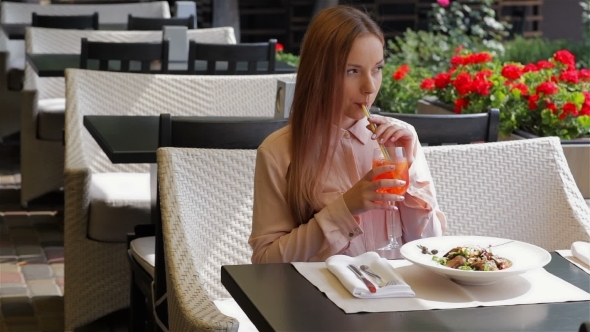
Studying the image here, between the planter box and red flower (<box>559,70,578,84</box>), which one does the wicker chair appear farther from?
red flower (<box>559,70,578,84</box>)

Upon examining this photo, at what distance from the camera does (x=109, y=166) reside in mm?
4465

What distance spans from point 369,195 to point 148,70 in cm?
335

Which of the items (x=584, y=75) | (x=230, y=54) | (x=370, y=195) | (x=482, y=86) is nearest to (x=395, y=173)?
(x=370, y=195)

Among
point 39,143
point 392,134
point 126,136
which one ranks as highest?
point 392,134

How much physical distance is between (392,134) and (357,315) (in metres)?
0.54

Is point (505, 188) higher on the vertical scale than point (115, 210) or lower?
higher

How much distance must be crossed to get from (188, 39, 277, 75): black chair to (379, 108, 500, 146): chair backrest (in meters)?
2.34

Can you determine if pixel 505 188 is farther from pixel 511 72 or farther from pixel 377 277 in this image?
pixel 511 72

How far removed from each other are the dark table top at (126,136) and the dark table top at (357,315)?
55.3 inches

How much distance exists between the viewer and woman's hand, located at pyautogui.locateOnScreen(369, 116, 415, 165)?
2.30 m

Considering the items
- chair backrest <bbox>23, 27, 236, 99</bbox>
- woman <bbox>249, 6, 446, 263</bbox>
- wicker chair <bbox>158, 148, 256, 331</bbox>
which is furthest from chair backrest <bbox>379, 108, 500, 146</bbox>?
chair backrest <bbox>23, 27, 236, 99</bbox>

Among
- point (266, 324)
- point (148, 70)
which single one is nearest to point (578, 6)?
point (148, 70)

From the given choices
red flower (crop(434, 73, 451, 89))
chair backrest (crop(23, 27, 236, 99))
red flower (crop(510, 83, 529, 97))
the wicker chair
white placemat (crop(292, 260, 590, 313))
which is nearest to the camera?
white placemat (crop(292, 260, 590, 313))

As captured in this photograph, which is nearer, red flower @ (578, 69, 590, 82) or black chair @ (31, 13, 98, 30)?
red flower @ (578, 69, 590, 82)
